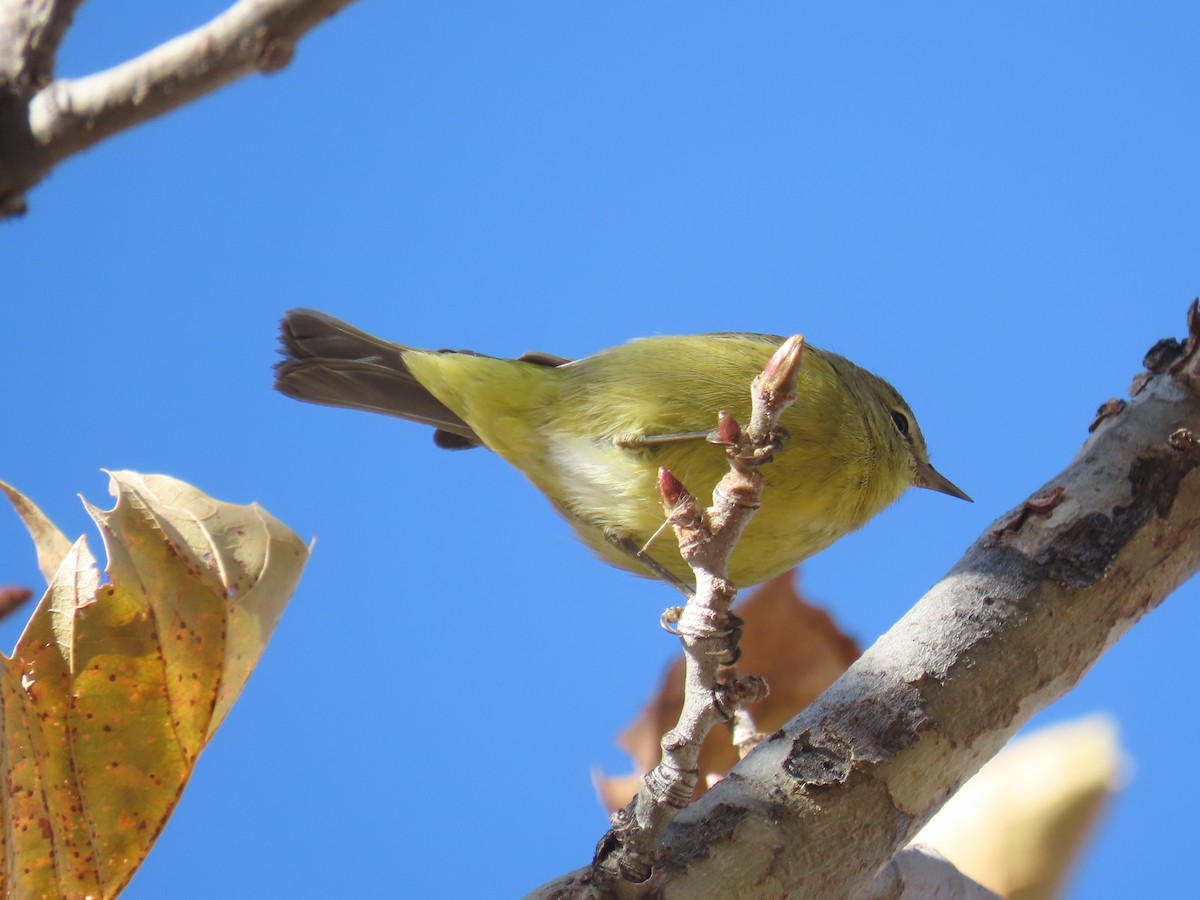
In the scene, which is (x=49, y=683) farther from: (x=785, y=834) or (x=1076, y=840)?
(x=1076, y=840)

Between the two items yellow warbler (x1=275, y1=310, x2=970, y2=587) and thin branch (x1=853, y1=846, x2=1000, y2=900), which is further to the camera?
yellow warbler (x1=275, y1=310, x2=970, y2=587)

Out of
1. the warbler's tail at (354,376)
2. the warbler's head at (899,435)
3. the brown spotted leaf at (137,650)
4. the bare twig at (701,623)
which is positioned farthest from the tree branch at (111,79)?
the warbler's head at (899,435)

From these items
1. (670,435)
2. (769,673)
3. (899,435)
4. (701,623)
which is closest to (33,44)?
(701,623)

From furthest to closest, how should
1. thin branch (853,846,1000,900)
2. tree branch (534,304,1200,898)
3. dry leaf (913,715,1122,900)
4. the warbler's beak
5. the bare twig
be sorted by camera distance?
the warbler's beak < dry leaf (913,715,1122,900) < thin branch (853,846,1000,900) < tree branch (534,304,1200,898) < the bare twig

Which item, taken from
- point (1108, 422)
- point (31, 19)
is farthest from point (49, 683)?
point (1108, 422)

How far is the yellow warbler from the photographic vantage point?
2.89m

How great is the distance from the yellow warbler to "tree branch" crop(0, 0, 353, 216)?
4.41 feet

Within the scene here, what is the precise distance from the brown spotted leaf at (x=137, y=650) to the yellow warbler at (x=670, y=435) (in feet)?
3.86

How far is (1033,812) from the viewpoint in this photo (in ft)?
9.48

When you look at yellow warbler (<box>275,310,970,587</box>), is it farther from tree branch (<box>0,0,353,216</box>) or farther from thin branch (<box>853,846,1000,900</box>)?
tree branch (<box>0,0,353,216</box>)

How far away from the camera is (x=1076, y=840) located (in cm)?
287

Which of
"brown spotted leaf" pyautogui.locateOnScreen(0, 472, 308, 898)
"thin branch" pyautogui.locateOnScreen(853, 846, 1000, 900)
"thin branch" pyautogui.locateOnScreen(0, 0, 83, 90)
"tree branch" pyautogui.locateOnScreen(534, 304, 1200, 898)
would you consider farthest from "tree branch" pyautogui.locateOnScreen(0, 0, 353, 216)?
"thin branch" pyautogui.locateOnScreen(853, 846, 1000, 900)

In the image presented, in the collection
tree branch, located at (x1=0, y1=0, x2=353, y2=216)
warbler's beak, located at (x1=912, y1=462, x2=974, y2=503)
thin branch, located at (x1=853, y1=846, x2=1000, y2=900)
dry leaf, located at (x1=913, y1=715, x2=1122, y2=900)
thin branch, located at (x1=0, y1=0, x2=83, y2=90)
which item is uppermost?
warbler's beak, located at (x1=912, y1=462, x2=974, y2=503)

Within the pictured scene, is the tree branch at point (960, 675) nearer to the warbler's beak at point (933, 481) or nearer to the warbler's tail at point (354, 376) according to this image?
the warbler's beak at point (933, 481)
